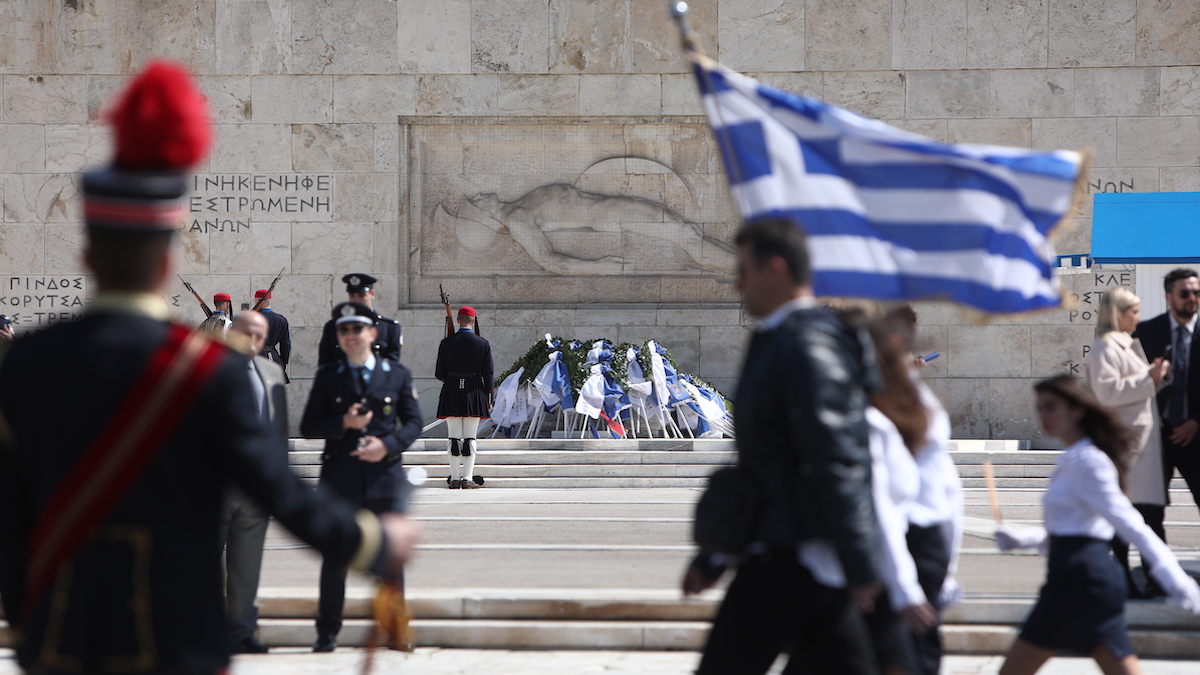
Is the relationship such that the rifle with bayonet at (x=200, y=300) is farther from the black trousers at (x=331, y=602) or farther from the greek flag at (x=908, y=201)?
the greek flag at (x=908, y=201)

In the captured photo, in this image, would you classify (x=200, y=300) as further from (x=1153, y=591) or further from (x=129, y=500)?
(x=129, y=500)

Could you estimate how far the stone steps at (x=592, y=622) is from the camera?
21.0 feet

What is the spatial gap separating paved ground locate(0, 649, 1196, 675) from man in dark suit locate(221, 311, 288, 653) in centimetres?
17

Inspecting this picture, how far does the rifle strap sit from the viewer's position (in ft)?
7.68

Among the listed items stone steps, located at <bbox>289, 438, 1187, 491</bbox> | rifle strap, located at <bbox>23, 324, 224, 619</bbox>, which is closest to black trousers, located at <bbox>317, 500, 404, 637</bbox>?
rifle strap, located at <bbox>23, 324, 224, 619</bbox>

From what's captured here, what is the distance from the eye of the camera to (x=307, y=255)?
61.4ft

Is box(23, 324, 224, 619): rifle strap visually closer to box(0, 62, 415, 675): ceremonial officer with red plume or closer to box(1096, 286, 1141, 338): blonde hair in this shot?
box(0, 62, 415, 675): ceremonial officer with red plume

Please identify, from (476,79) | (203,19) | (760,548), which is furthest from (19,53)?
(760,548)

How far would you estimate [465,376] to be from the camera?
46.3ft

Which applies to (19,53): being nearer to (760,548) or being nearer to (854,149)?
(854,149)

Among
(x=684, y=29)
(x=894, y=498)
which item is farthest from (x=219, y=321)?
(x=894, y=498)

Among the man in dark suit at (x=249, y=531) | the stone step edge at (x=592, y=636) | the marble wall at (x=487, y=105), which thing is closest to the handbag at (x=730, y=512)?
the stone step edge at (x=592, y=636)

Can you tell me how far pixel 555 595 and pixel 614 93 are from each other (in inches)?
511

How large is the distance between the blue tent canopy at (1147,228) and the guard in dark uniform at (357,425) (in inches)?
397
